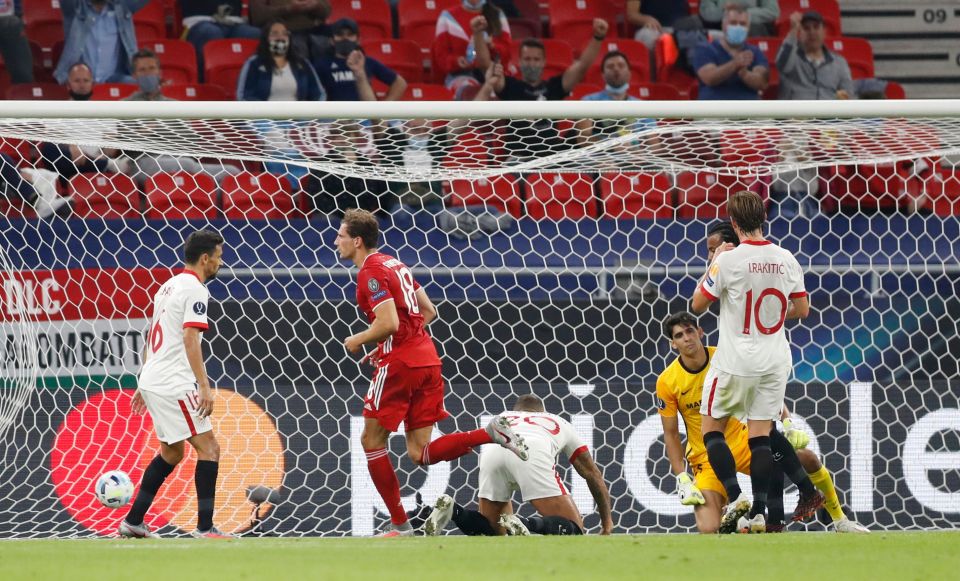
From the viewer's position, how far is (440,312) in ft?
23.7

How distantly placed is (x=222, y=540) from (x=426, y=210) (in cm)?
297

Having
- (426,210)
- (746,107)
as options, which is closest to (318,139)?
(426,210)

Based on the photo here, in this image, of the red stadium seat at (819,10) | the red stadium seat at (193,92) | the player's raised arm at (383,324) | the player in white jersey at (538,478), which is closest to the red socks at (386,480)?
the player in white jersey at (538,478)

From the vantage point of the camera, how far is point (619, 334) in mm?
7207

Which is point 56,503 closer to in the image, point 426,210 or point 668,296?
point 426,210

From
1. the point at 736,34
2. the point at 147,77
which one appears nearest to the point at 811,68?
the point at 736,34

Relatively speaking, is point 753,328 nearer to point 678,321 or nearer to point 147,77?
point 678,321

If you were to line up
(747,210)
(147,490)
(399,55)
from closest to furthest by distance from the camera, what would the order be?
(747,210), (147,490), (399,55)

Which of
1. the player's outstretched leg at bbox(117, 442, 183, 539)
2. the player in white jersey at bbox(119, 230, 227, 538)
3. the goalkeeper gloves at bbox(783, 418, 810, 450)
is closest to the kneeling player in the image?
the goalkeeper gloves at bbox(783, 418, 810, 450)

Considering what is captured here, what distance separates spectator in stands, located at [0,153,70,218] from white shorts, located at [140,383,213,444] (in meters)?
1.84

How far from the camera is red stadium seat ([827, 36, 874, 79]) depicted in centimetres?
1104

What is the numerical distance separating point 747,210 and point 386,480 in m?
2.07

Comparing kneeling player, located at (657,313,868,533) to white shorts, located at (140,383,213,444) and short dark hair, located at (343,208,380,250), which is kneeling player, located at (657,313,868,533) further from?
white shorts, located at (140,383,213,444)

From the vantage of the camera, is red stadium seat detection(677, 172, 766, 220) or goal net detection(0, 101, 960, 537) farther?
red stadium seat detection(677, 172, 766, 220)
